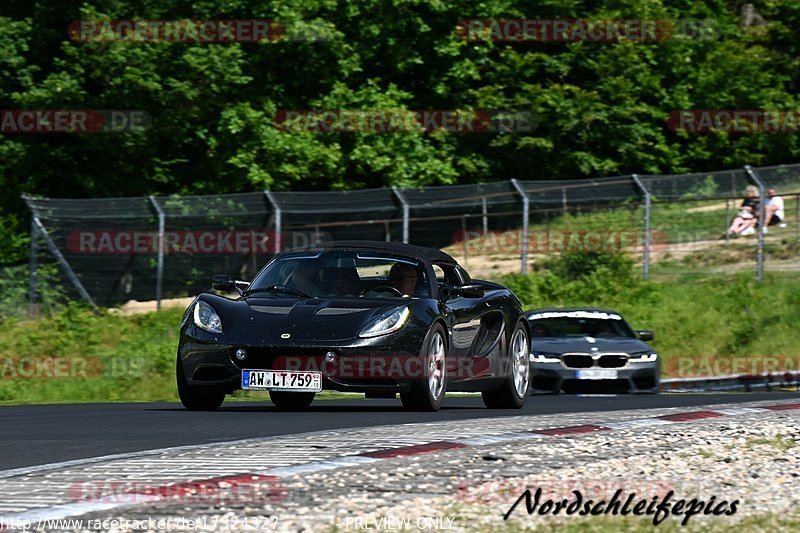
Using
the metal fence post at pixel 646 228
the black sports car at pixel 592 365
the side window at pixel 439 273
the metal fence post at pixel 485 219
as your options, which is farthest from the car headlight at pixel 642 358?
the metal fence post at pixel 646 228

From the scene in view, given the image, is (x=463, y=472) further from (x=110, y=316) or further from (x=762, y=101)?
(x=762, y=101)

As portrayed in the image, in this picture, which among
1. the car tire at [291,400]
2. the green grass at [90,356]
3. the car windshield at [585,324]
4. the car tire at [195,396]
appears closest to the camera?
the car tire at [195,396]

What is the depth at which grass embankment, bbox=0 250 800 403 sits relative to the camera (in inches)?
795

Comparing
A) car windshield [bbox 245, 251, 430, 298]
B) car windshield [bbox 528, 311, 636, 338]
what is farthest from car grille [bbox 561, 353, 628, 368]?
car windshield [bbox 245, 251, 430, 298]

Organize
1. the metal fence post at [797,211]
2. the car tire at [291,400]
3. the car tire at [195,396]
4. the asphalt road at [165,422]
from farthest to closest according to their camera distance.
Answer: the metal fence post at [797,211] < the car tire at [291,400] < the car tire at [195,396] < the asphalt road at [165,422]

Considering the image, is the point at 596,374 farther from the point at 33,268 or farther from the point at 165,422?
the point at 33,268

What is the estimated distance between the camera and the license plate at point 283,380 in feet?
39.0

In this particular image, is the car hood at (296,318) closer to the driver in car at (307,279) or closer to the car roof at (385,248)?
the driver in car at (307,279)

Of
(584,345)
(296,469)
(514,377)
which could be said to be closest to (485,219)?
(584,345)

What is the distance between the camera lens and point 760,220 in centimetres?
2927

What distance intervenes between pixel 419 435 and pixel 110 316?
55.8 ft

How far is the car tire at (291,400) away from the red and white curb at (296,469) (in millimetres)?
3798

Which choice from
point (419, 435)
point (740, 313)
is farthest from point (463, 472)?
point (740, 313)

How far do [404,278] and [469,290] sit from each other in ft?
2.08
